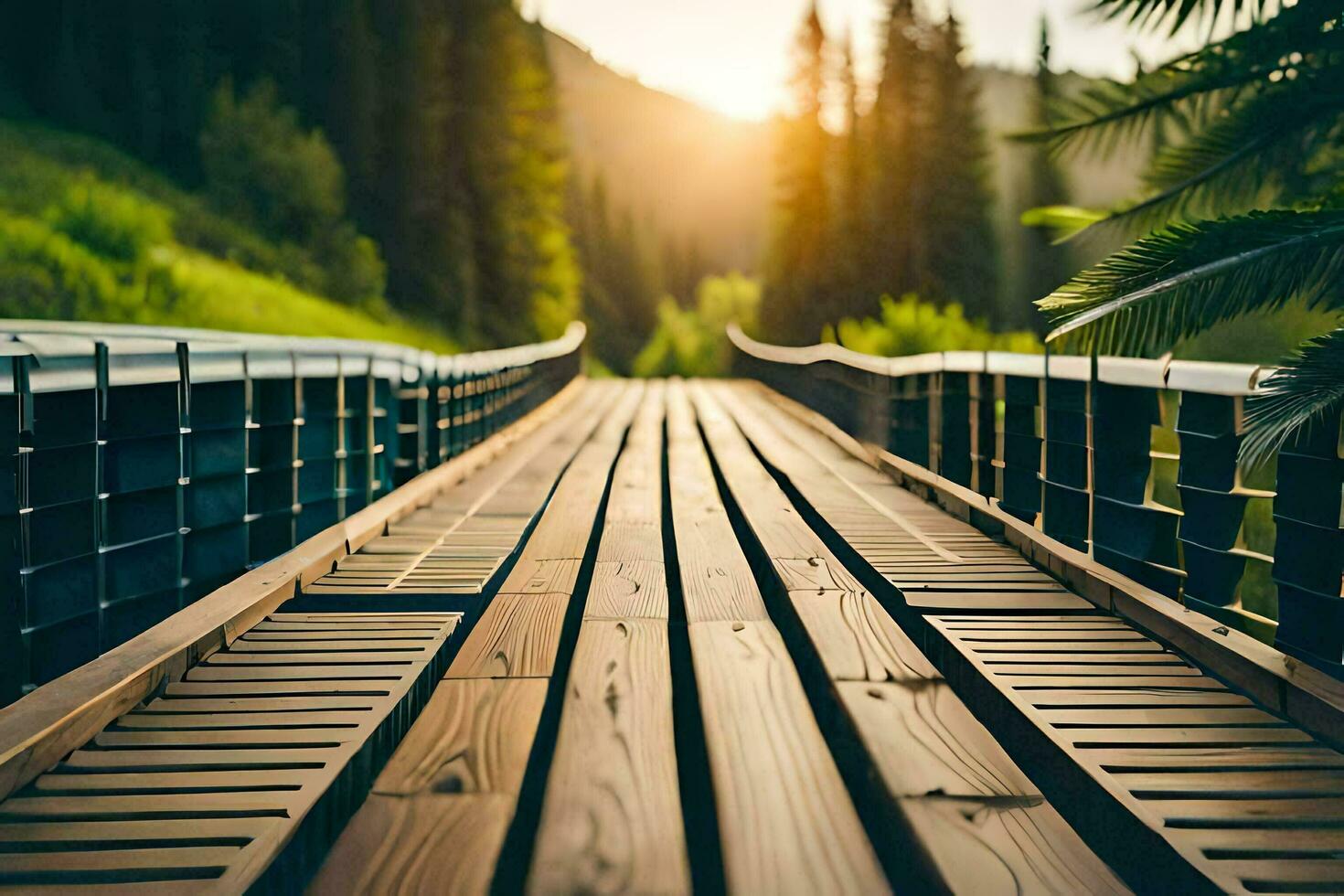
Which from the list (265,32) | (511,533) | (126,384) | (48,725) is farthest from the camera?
(265,32)

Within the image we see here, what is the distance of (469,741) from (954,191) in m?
47.9

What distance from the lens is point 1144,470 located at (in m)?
4.43

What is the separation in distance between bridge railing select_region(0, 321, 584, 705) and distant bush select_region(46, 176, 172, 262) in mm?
22226

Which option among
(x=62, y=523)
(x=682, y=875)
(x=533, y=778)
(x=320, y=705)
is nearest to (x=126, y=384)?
(x=62, y=523)

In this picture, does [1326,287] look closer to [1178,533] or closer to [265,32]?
[1178,533]

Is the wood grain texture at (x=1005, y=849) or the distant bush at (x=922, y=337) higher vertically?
the distant bush at (x=922, y=337)

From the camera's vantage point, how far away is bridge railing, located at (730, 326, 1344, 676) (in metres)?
3.06

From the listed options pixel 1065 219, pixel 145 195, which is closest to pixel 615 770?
pixel 1065 219

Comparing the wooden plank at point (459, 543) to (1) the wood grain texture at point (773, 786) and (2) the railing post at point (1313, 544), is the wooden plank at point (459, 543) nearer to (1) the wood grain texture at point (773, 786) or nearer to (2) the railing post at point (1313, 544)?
(1) the wood grain texture at point (773, 786)

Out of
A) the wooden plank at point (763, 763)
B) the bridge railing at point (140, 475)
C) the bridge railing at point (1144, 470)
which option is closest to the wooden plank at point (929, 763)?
the wooden plank at point (763, 763)

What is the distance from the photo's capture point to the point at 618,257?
94.4m

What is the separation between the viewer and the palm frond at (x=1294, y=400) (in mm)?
2705

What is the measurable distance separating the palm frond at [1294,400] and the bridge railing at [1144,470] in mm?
168

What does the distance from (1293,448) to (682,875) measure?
2355mm
